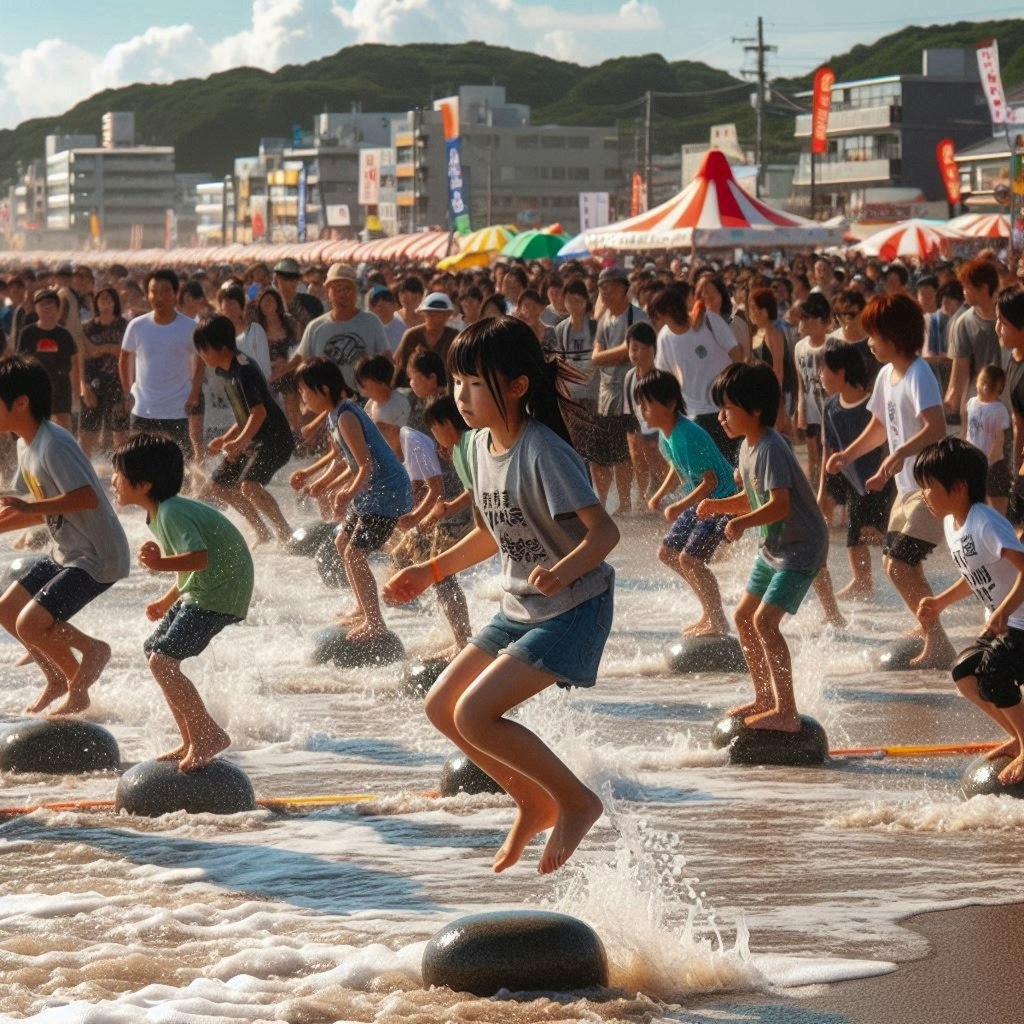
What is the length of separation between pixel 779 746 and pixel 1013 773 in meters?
1.14

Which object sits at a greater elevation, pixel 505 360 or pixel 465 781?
pixel 505 360

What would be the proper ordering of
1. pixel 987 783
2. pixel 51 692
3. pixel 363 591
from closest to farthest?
pixel 987 783 → pixel 51 692 → pixel 363 591

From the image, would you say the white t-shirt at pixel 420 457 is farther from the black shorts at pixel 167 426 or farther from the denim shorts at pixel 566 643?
the denim shorts at pixel 566 643

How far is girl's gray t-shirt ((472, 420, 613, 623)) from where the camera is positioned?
4.75m

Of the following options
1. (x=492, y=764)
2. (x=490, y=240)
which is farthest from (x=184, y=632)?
(x=490, y=240)

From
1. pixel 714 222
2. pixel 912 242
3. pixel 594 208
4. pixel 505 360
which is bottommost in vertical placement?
pixel 505 360

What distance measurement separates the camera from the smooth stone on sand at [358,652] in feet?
31.1

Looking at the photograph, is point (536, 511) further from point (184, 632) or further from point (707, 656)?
point (707, 656)

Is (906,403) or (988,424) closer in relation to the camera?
(906,403)

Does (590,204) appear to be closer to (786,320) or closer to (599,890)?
(786,320)

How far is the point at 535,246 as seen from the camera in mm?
37250

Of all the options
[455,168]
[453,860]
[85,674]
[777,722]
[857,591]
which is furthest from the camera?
[455,168]

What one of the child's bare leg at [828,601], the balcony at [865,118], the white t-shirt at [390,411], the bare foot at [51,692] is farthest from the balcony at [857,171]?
the bare foot at [51,692]

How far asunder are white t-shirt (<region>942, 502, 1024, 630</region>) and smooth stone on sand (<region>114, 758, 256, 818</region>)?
262cm
